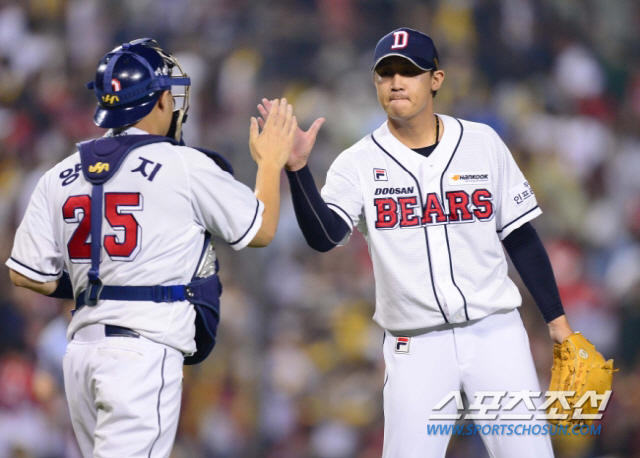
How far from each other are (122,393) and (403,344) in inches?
40.6

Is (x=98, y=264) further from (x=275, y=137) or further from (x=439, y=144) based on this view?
(x=439, y=144)

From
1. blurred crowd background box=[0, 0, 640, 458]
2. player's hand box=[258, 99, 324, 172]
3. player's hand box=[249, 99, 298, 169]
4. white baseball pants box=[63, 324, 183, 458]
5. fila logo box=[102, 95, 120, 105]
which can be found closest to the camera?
white baseball pants box=[63, 324, 183, 458]

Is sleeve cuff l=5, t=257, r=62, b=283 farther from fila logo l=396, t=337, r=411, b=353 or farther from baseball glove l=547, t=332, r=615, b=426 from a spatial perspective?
baseball glove l=547, t=332, r=615, b=426

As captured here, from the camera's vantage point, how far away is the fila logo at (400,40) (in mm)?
2945

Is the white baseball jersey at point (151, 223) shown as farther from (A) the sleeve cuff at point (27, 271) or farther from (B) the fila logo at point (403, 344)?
(B) the fila logo at point (403, 344)

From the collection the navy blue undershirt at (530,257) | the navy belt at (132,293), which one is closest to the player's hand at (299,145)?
the navy blue undershirt at (530,257)

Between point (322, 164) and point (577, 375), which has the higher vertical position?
point (322, 164)

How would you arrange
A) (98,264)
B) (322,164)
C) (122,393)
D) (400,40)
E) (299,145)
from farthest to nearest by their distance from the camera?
1. (322,164)
2. (400,40)
3. (299,145)
4. (98,264)
5. (122,393)

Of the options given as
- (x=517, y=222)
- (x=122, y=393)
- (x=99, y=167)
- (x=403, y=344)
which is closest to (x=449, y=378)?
(x=403, y=344)

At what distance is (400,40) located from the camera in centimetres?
296

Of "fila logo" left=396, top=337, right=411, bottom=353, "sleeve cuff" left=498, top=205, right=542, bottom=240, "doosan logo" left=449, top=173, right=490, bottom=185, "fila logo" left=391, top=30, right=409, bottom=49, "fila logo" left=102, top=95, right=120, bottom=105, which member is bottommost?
"fila logo" left=396, top=337, right=411, bottom=353

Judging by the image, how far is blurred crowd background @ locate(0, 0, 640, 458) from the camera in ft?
18.4

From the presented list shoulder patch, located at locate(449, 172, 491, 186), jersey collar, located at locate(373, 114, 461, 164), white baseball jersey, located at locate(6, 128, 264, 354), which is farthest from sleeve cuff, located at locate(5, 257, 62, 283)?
shoulder patch, located at locate(449, 172, 491, 186)

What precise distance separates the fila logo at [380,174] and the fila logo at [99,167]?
1.01 metres
